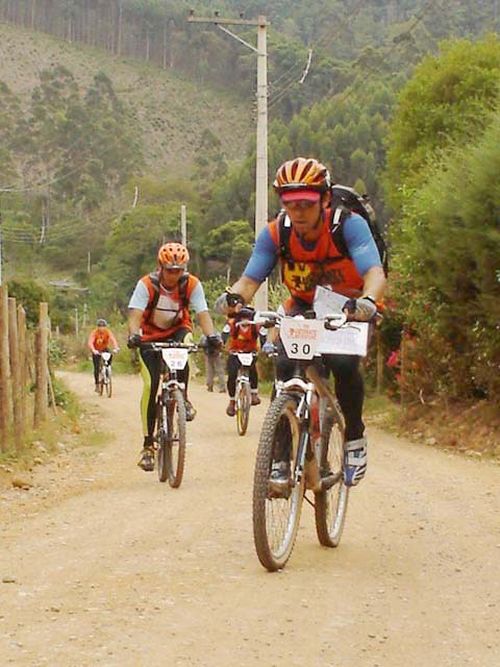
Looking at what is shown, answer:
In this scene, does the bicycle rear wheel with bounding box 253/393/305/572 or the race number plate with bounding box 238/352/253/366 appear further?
the race number plate with bounding box 238/352/253/366

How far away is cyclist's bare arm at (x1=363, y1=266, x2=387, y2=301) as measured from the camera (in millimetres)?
6391

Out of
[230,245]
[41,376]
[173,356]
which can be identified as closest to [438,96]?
[41,376]

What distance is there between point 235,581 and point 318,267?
182 cm

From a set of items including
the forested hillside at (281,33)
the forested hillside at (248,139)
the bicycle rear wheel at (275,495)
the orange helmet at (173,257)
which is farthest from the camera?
the forested hillside at (281,33)

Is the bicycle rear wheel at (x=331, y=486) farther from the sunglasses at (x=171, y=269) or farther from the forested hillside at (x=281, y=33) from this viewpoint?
the forested hillside at (x=281, y=33)

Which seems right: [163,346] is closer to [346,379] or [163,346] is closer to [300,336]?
[346,379]

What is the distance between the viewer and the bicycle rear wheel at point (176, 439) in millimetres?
10320

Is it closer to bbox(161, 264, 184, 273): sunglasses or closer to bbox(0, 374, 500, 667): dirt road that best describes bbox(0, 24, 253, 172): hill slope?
bbox(161, 264, 184, 273): sunglasses

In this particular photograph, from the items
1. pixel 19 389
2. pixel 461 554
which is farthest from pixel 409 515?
pixel 19 389

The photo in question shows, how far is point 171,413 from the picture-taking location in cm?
1053

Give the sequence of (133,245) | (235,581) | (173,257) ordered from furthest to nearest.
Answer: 1. (133,245)
2. (173,257)
3. (235,581)

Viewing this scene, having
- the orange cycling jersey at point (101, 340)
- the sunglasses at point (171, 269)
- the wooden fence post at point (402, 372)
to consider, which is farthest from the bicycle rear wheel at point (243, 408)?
the orange cycling jersey at point (101, 340)

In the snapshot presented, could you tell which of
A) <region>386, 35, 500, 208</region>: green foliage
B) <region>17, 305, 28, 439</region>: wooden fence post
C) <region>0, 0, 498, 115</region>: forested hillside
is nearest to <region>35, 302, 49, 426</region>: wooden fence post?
<region>17, 305, 28, 439</region>: wooden fence post

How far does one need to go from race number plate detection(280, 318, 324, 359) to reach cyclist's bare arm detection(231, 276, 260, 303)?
40 centimetres
